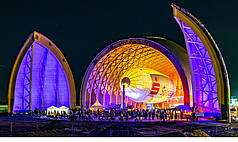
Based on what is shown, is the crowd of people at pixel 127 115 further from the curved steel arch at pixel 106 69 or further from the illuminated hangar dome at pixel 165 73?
the curved steel arch at pixel 106 69

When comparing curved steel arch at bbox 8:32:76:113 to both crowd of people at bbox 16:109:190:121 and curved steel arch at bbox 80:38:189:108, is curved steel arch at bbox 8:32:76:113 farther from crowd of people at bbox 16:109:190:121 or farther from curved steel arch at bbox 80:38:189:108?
crowd of people at bbox 16:109:190:121

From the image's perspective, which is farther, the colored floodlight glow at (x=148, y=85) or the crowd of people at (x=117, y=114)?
the colored floodlight glow at (x=148, y=85)

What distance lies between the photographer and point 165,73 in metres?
53.5

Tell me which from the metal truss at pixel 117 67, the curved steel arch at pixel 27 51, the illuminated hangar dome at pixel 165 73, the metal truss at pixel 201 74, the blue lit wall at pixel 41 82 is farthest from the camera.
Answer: the metal truss at pixel 117 67

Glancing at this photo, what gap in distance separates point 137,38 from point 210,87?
1522 centimetres

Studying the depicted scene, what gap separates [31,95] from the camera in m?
44.0

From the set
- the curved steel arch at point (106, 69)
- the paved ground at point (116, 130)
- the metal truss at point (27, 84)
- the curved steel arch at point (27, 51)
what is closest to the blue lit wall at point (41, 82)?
the metal truss at point (27, 84)

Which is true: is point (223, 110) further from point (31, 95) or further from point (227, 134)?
point (31, 95)

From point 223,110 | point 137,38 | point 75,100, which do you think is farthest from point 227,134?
point 75,100

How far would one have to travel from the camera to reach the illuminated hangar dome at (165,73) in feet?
88.7

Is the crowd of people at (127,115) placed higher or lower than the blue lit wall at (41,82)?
lower

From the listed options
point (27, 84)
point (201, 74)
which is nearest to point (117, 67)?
point (27, 84)

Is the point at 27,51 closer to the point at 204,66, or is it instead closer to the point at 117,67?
the point at 117,67

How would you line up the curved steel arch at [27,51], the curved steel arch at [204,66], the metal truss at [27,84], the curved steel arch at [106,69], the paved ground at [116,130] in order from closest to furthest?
the paved ground at [116,130] < the curved steel arch at [204,66] < the curved steel arch at [106,69] < the curved steel arch at [27,51] < the metal truss at [27,84]
